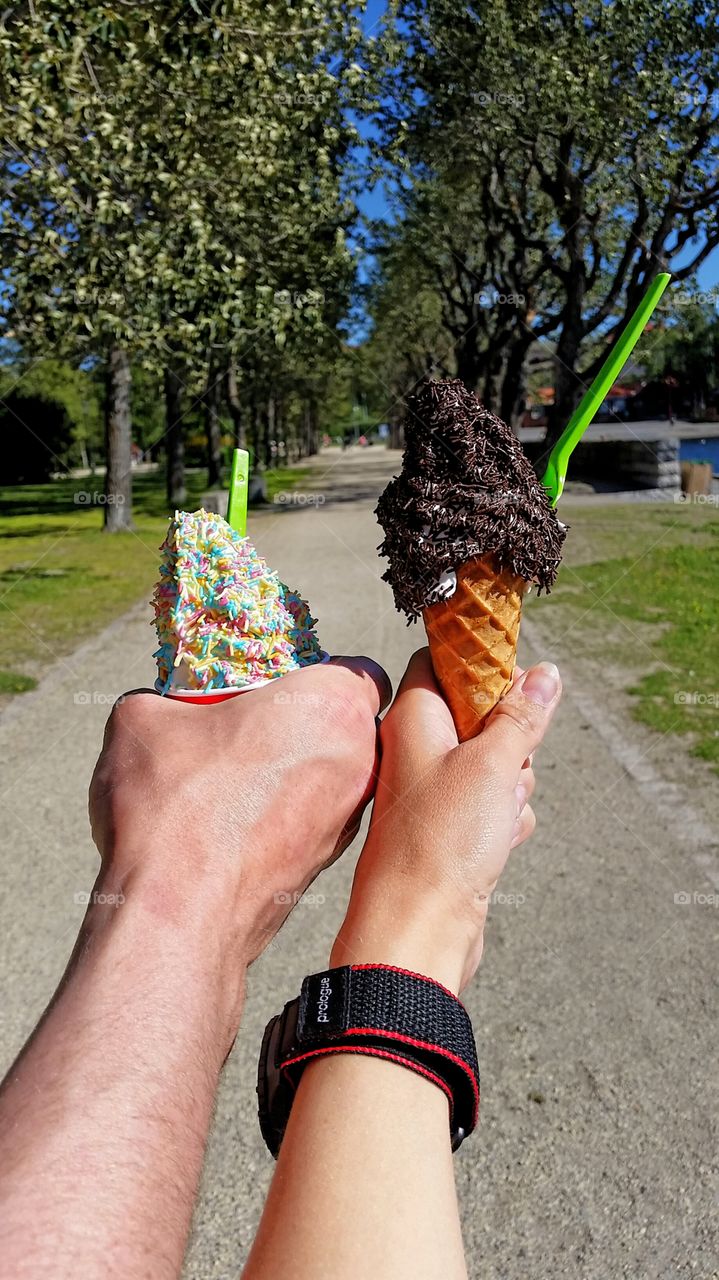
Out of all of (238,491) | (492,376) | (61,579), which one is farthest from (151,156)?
(492,376)

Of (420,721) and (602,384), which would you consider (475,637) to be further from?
(602,384)

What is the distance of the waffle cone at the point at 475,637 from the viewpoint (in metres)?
2.60

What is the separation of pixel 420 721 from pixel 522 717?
0.26m

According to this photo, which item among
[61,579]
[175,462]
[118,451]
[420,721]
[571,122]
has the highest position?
[571,122]

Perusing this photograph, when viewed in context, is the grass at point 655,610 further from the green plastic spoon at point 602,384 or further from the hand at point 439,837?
the hand at point 439,837

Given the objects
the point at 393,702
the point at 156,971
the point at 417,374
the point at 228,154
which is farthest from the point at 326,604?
the point at 417,374

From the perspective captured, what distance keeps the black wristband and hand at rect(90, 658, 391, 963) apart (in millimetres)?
260

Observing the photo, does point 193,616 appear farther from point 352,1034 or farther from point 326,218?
point 326,218

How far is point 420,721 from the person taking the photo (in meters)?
2.42

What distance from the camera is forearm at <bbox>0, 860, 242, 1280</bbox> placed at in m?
1.35

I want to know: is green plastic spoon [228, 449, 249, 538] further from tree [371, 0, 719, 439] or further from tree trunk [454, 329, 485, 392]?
tree trunk [454, 329, 485, 392]

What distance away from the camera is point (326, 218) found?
1928 cm

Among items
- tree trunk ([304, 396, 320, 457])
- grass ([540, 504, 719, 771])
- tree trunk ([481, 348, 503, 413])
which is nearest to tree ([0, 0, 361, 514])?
grass ([540, 504, 719, 771])

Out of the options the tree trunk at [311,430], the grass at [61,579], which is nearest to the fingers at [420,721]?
the grass at [61,579]
